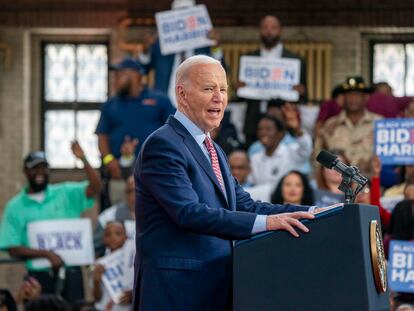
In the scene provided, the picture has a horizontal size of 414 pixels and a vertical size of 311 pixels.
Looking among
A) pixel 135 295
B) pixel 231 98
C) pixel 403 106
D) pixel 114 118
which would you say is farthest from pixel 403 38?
pixel 135 295

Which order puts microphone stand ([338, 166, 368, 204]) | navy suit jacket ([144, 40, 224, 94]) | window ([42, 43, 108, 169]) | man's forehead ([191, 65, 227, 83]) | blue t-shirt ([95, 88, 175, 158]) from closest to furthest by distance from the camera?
microphone stand ([338, 166, 368, 204]), man's forehead ([191, 65, 227, 83]), blue t-shirt ([95, 88, 175, 158]), navy suit jacket ([144, 40, 224, 94]), window ([42, 43, 108, 169])

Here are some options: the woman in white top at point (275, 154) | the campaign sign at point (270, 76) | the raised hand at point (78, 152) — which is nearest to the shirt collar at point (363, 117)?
the woman in white top at point (275, 154)

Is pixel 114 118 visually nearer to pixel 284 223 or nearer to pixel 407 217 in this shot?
pixel 407 217

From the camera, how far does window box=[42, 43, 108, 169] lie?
17.1 meters

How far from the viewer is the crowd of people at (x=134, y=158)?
11.0 meters

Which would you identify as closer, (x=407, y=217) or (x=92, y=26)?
(x=407, y=217)

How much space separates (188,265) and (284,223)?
45 centimetres

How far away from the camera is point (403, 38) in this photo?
16281 millimetres

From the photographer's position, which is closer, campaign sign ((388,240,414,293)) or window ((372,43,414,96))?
campaign sign ((388,240,414,293))

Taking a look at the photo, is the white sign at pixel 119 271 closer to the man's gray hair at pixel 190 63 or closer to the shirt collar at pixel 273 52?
the shirt collar at pixel 273 52

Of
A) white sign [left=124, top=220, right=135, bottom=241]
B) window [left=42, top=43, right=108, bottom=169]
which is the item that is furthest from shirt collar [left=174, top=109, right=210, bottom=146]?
window [left=42, top=43, right=108, bottom=169]

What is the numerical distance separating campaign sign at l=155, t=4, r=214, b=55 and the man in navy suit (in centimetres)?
732

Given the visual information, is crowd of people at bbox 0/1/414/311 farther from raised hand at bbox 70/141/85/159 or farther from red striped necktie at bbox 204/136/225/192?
red striped necktie at bbox 204/136/225/192

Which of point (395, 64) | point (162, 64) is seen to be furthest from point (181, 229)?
point (395, 64)
